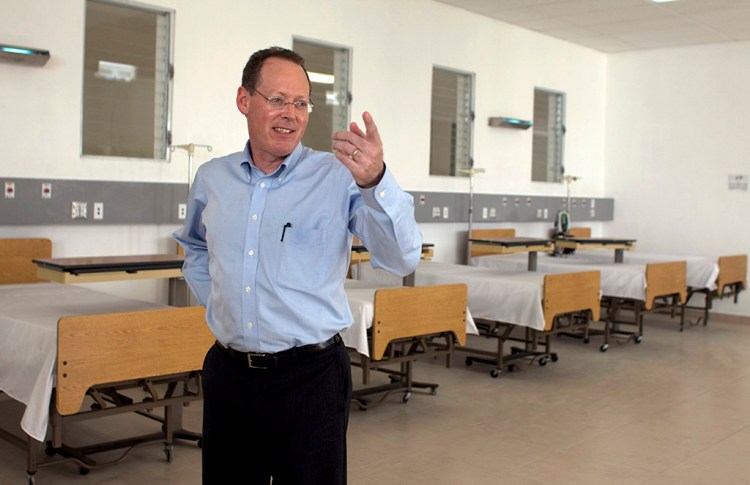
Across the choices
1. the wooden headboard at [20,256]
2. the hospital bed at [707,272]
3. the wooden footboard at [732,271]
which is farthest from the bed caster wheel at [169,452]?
the wooden footboard at [732,271]

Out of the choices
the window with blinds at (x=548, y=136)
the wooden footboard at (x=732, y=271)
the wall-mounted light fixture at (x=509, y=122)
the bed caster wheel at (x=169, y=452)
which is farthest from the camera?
the window with blinds at (x=548, y=136)

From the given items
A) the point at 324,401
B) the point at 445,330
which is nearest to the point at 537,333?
the point at 445,330

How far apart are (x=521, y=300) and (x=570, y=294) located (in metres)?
0.40

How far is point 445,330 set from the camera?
5.07 m

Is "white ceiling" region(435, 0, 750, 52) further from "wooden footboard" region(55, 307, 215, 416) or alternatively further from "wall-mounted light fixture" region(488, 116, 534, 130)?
"wooden footboard" region(55, 307, 215, 416)

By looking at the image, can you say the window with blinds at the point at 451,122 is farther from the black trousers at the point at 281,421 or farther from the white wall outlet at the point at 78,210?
the black trousers at the point at 281,421

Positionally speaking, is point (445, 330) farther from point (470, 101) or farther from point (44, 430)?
point (470, 101)

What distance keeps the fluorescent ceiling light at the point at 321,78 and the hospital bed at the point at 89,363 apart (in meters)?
3.60

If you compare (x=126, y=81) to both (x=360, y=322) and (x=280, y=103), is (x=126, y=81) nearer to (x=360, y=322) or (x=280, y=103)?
(x=360, y=322)

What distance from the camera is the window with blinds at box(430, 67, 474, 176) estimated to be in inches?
329

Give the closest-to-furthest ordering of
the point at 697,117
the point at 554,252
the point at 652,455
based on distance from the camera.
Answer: the point at 652,455 → the point at 554,252 → the point at 697,117

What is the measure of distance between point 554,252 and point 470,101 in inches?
71.9

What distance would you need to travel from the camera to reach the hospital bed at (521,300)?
589 cm

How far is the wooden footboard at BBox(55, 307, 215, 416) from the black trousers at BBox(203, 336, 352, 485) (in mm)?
1553
